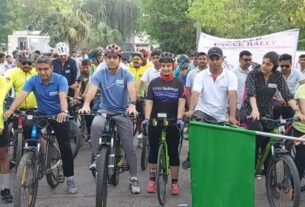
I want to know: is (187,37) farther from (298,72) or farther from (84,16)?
(298,72)

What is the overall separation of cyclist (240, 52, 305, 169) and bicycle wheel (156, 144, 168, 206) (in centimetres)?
122

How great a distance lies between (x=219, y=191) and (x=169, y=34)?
3941cm

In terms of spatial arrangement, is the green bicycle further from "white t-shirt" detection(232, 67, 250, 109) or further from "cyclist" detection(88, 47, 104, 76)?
"cyclist" detection(88, 47, 104, 76)

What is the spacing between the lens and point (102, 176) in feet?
19.5

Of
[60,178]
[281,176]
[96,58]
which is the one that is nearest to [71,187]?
[60,178]

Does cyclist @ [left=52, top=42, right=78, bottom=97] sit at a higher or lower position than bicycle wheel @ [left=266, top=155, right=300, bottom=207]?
higher

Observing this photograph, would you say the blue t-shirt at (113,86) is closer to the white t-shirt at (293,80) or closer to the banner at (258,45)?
the white t-shirt at (293,80)

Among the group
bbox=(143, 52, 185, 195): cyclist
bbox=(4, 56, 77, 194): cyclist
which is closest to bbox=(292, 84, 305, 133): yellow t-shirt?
bbox=(143, 52, 185, 195): cyclist

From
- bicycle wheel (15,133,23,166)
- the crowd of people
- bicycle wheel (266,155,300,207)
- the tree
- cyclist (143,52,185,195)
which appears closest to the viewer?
bicycle wheel (266,155,300,207)

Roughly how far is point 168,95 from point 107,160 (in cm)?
132

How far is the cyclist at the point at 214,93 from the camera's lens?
265 inches

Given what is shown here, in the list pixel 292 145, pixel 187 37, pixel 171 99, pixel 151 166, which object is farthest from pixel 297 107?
pixel 187 37

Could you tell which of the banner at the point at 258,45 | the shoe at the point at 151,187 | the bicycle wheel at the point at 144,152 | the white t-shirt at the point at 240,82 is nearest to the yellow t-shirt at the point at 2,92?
the shoe at the point at 151,187

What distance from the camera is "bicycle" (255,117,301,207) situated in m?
5.76
